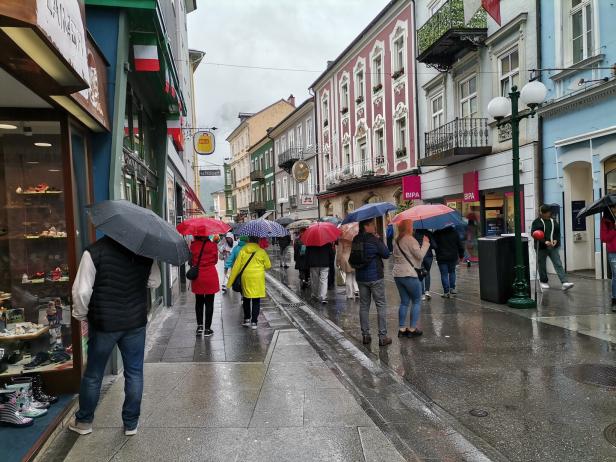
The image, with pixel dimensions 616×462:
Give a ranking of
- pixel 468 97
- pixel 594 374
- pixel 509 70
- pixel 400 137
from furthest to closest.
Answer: pixel 400 137 < pixel 468 97 < pixel 509 70 < pixel 594 374

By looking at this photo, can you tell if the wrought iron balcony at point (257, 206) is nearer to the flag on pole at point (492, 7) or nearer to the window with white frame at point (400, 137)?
the window with white frame at point (400, 137)

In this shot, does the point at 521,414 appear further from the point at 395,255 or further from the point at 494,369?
the point at 395,255

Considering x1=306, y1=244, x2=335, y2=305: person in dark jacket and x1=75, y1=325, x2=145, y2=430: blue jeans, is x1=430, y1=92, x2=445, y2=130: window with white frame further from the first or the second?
x1=75, y1=325, x2=145, y2=430: blue jeans

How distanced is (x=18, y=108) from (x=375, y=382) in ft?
14.6

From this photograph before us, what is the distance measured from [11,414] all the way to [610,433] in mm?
4645

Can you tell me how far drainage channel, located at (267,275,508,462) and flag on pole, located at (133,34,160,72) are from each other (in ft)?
14.5

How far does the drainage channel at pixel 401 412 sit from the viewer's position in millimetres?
A: 3758

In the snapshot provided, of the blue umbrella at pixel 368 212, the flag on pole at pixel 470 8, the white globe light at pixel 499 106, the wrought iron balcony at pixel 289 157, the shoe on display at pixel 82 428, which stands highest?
the flag on pole at pixel 470 8

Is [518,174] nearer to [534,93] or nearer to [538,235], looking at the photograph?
[534,93]

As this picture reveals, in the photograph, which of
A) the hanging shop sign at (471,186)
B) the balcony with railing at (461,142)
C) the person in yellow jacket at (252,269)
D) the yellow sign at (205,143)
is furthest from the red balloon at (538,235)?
the yellow sign at (205,143)

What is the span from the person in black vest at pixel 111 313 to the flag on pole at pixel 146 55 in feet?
11.6

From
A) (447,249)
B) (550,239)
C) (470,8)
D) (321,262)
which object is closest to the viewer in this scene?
(447,249)

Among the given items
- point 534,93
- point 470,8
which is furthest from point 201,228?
point 470,8

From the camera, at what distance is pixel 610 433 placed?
391cm
